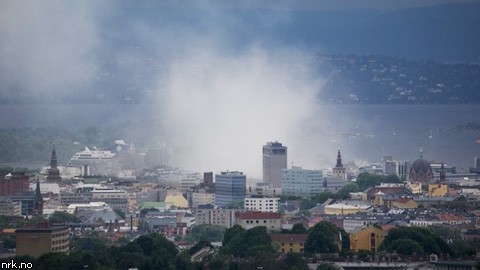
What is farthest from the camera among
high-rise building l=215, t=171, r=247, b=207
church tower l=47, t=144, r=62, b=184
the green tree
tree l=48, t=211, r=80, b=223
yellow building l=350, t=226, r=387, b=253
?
church tower l=47, t=144, r=62, b=184

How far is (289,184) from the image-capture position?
5912 cm

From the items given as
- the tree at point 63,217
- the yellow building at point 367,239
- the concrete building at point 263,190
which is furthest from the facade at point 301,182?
the yellow building at point 367,239

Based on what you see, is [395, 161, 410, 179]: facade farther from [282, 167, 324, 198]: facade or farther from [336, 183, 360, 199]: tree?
[336, 183, 360, 199]: tree

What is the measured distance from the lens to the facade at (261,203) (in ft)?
163

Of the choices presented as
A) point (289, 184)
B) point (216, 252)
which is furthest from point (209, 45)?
point (216, 252)

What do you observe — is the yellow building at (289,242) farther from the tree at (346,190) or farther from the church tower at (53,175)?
the church tower at (53,175)

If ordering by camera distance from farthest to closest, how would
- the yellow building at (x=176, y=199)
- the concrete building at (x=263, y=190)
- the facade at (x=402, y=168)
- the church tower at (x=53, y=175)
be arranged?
the facade at (x=402, y=168), the church tower at (x=53, y=175), the concrete building at (x=263, y=190), the yellow building at (x=176, y=199)

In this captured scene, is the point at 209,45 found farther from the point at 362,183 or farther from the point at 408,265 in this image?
the point at 408,265

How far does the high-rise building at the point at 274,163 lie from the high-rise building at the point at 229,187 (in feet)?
16.2

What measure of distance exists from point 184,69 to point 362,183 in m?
46.8

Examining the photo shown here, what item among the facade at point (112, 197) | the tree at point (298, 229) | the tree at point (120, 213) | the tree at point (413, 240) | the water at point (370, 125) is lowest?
the tree at point (413, 240)

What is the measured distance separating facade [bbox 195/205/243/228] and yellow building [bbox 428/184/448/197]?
779 cm

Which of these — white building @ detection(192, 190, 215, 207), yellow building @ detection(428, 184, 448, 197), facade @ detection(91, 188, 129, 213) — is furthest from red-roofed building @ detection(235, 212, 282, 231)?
yellow building @ detection(428, 184, 448, 197)

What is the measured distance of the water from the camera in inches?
3076
